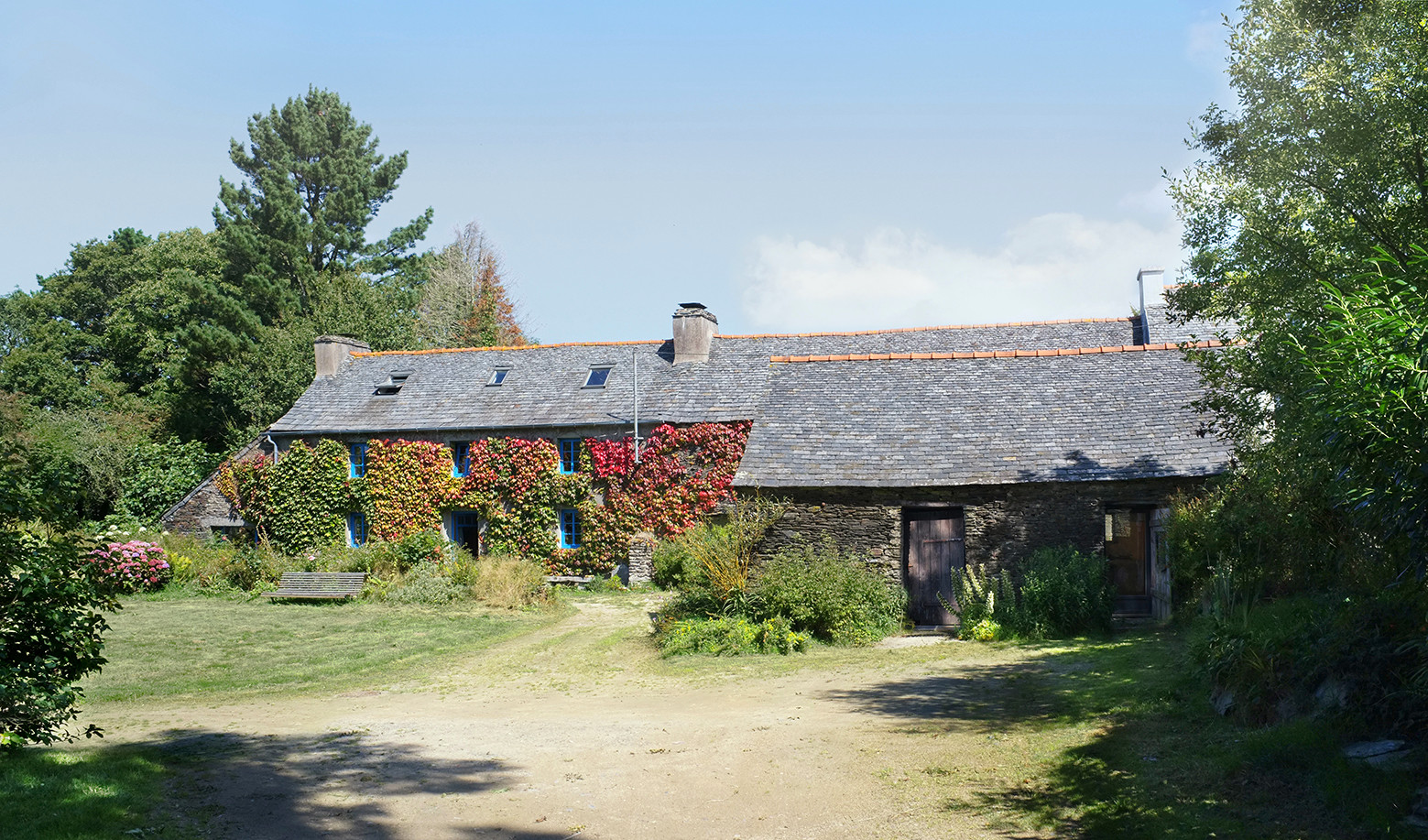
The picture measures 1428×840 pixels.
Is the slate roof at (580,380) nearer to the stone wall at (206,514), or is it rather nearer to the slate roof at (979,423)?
the stone wall at (206,514)

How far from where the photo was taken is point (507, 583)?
70.5 feet

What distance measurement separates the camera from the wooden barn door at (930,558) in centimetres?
1772

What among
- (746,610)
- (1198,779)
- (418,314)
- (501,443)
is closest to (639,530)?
(501,443)

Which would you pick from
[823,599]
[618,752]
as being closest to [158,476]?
[823,599]

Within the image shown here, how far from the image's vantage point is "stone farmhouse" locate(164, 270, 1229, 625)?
1717 cm

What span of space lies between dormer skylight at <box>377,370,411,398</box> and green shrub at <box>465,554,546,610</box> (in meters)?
8.88

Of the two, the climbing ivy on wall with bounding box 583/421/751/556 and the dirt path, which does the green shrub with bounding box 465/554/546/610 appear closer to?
the climbing ivy on wall with bounding box 583/421/751/556

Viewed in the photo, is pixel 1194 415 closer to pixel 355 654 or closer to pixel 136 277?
pixel 355 654

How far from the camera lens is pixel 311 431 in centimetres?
2803

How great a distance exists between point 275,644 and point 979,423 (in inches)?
522

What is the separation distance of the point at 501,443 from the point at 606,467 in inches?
122

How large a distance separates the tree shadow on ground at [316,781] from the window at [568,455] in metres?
16.0

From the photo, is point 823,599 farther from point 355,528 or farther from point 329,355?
point 329,355

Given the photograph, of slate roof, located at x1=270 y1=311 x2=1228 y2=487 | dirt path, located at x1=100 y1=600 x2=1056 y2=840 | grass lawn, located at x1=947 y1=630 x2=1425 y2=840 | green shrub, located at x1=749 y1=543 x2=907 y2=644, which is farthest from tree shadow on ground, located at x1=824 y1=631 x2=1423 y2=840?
slate roof, located at x1=270 y1=311 x2=1228 y2=487
